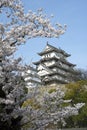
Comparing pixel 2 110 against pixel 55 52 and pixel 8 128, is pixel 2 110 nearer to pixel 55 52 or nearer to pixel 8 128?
pixel 8 128

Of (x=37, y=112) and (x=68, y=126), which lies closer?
(x=37, y=112)

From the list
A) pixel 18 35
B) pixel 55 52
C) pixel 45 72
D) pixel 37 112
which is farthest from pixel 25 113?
pixel 55 52

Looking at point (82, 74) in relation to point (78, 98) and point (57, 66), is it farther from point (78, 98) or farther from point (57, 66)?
point (78, 98)

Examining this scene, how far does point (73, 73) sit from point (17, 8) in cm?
6479

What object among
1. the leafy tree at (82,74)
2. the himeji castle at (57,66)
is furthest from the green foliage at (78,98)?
the leafy tree at (82,74)

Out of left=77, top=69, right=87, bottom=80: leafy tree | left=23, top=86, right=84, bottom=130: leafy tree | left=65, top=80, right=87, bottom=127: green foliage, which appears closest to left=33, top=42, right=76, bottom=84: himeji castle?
left=77, top=69, right=87, bottom=80: leafy tree

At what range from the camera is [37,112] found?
862cm

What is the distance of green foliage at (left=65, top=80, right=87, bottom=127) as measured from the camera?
3984 cm

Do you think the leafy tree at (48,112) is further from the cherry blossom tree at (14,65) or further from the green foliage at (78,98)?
the green foliage at (78,98)

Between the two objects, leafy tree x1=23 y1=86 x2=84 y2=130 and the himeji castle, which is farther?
the himeji castle

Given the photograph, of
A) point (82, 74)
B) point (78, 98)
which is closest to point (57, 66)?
point (82, 74)

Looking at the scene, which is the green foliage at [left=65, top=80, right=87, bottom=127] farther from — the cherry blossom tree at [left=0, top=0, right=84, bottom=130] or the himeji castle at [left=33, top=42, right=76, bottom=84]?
the cherry blossom tree at [left=0, top=0, right=84, bottom=130]

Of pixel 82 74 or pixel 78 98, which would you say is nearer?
pixel 78 98

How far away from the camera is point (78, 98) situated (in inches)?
1634
